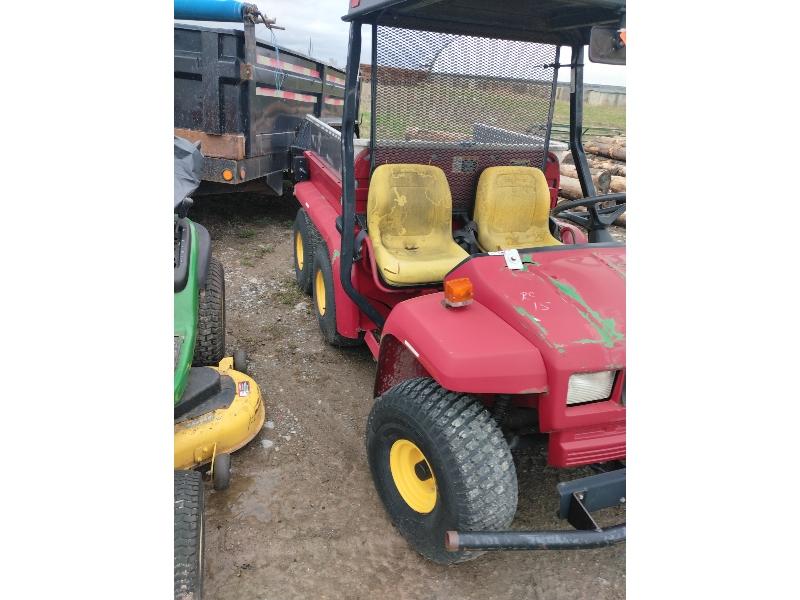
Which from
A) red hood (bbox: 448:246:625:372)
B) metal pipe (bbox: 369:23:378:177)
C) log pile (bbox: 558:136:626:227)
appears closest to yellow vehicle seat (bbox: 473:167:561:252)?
metal pipe (bbox: 369:23:378:177)

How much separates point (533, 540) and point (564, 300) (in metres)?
0.79

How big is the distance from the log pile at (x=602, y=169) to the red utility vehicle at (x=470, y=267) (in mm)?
3475

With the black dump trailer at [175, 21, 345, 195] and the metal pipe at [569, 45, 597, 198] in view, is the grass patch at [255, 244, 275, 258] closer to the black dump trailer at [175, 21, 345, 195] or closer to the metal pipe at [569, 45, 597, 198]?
the black dump trailer at [175, 21, 345, 195]

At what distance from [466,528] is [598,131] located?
13.4 m

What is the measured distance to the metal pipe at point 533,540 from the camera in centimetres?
163

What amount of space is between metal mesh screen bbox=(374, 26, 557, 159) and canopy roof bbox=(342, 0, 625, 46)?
0.05 metres

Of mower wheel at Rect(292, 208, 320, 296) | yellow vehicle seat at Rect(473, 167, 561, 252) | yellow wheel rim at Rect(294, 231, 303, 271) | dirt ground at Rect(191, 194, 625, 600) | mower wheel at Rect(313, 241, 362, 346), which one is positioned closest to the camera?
dirt ground at Rect(191, 194, 625, 600)

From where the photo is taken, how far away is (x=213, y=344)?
2994 mm

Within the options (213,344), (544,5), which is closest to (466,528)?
(213,344)

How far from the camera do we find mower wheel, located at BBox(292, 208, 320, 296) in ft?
12.9

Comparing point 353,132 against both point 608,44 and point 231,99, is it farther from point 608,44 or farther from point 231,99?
point 231,99

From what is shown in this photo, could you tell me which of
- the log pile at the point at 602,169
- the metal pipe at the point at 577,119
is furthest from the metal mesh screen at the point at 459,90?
the log pile at the point at 602,169

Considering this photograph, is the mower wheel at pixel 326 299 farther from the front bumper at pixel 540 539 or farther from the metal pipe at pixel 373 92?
the front bumper at pixel 540 539

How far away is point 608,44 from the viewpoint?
171cm
